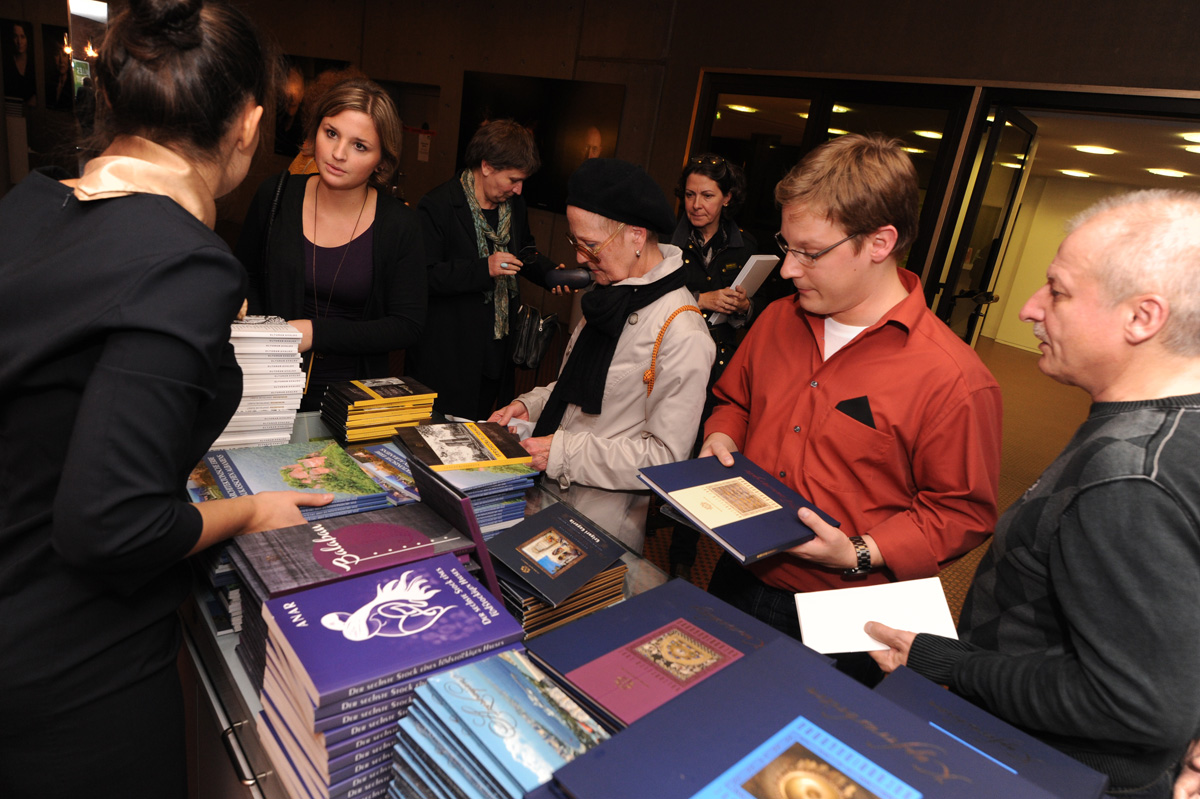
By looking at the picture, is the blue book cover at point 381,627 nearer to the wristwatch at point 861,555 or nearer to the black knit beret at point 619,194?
the wristwatch at point 861,555

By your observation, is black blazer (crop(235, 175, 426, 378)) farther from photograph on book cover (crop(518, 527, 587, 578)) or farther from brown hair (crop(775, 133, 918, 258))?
brown hair (crop(775, 133, 918, 258))

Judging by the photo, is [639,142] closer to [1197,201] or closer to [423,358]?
[423,358]

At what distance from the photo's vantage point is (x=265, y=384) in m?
1.60

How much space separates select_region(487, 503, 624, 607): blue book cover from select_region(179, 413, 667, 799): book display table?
0.51 ft

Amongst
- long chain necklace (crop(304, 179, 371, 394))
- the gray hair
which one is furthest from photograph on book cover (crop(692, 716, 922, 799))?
long chain necklace (crop(304, 179, 371, 394))

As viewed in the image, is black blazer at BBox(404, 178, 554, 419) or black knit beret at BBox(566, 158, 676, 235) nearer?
black knit beret at BBox(566, 158, 676, 235)

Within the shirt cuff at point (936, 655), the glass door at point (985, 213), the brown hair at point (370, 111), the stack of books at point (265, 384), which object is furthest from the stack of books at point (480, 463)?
the glass door at point (985, 213)

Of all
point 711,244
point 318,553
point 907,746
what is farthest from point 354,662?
point 711,244

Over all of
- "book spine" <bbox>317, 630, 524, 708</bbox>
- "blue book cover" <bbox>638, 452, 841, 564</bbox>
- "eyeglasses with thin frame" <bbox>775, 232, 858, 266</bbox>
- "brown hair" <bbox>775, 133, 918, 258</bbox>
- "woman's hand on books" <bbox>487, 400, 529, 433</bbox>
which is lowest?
"woman's hand on books" <bbox>487, 400, 529, 433</bbox>

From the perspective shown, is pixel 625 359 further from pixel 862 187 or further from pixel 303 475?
pixel 303 475

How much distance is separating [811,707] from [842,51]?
197 inches

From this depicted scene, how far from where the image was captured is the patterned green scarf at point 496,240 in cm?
320

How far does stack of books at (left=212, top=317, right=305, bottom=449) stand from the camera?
1569 mm

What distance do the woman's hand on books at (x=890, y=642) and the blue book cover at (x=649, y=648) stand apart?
9.3 inches
